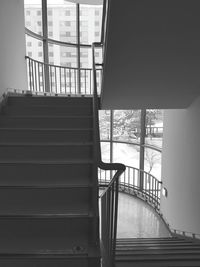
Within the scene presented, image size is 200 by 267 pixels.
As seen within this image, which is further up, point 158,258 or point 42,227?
point 42,227

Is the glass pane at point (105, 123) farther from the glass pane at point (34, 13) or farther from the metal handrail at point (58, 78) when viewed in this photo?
the glass pane at point (34, 13)

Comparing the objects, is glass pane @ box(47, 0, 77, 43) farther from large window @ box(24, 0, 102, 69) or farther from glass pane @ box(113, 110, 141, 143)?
glass pane @ box(113, 110, 141, 143)

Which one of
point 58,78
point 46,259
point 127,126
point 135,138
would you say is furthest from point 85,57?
point 46,259

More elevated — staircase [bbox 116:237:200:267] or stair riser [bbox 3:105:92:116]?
stair riser [bbox 3:105:92:116]

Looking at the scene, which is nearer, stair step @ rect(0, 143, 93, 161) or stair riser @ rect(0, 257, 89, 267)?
stair riser @ rect(0, 257, 89, 267)

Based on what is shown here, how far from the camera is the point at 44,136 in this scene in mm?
3301

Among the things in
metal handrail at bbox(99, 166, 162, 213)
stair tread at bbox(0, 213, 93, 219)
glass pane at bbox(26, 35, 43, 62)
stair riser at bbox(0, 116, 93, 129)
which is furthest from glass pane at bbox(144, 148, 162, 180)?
stair tread at bbox(0, 213, 93, 219)

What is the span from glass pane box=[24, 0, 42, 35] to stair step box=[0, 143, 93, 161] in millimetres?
5578

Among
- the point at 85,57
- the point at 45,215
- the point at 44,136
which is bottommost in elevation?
the point at 45,215

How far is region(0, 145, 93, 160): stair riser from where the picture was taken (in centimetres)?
295

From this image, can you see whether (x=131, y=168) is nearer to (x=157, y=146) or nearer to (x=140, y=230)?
(x=157, y=146)

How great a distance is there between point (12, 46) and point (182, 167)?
3.77 metres

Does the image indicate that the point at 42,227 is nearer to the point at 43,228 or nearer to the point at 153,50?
the point at 43,228

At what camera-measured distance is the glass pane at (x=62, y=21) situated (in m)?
8.06
